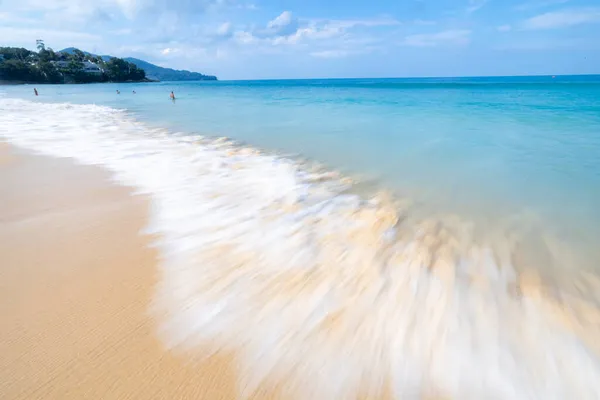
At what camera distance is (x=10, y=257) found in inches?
154

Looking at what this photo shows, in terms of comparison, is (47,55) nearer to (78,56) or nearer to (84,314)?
(78,56)

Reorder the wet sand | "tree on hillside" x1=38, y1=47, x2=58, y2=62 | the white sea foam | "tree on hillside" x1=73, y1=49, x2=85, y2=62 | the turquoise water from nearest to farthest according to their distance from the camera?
the wet sand, the white sea foam, the turquoise water, "tree on hillside" x1=38, y1=47, x2=58, y2=62, "tree on hillside" x1=73, y1=49, x2=85, y2=62

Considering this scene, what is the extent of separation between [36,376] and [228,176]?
5.63 m

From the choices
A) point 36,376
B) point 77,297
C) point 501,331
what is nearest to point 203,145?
point 77,297

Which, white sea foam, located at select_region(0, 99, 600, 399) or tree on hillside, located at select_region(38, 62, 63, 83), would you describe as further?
tree on hillside, located at select_region(38, 62, 63, 83)

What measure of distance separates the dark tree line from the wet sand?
122782mm

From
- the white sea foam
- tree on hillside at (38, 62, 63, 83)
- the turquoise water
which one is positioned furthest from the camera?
tree on hillside at (38, 62, 63, 83)

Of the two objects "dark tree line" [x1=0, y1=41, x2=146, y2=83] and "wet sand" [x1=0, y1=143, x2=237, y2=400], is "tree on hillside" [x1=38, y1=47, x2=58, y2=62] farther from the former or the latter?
"wet sand" [x1=0, y1=143, x2=237, y2=400]

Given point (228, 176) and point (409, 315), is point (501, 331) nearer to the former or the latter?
point (409, 315)

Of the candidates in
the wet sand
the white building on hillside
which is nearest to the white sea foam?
the wet sand

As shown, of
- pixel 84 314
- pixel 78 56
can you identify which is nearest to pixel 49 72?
pixel 78 56

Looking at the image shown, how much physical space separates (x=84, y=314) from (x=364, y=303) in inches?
111

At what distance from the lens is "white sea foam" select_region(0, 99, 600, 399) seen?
103 inches

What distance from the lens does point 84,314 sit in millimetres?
2990
